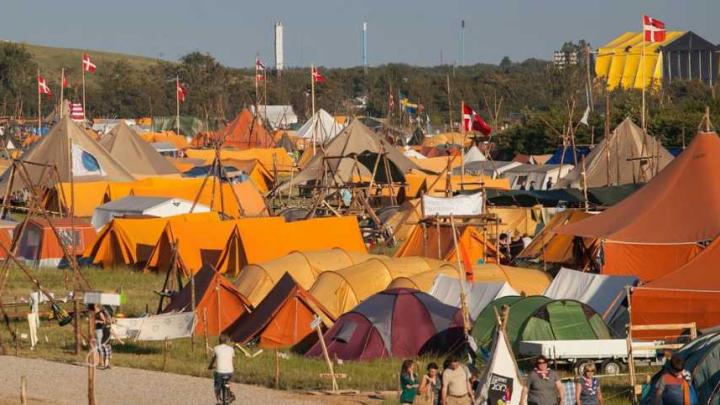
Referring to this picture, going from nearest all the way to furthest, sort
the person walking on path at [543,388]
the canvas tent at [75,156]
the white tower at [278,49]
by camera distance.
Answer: the person walking on path at [543,388] → the canvas tent at [75,156] → the white tower at [278,49]

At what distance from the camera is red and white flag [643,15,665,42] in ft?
134

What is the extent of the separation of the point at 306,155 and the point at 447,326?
4299cm

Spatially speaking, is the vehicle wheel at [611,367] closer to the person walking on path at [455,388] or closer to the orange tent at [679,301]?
the orange tent at [679,301]

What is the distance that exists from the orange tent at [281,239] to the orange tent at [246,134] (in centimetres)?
4211

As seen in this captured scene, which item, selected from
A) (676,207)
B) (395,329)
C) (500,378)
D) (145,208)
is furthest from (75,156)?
(500,378)

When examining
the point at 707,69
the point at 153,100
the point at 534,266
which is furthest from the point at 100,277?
the point at 707,69

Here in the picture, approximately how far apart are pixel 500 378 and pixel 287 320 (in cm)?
818

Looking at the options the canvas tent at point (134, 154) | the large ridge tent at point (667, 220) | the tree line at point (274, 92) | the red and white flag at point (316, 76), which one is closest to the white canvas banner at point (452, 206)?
the large ridge tent at point (667, 220)

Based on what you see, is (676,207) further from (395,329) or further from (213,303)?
(213,303)

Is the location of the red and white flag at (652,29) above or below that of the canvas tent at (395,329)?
above

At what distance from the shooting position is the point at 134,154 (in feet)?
192

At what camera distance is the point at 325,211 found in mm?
41844

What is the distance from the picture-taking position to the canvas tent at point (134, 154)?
57344 mm

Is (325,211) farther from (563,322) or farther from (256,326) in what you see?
(563,322)
